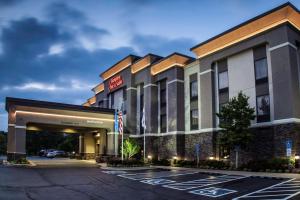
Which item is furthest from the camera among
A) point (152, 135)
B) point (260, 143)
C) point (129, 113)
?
point (129, 113)

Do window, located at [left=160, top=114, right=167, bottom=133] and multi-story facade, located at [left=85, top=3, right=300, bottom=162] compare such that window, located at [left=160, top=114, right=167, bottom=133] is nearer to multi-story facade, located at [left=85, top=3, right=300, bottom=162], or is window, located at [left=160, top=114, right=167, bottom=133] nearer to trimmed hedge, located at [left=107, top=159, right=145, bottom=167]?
multi-story facade, located at [left=85, top=3, right=300, bottom=162]

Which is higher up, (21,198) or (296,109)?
(296,109)

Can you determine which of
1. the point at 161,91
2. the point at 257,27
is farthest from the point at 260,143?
the point at 161,91

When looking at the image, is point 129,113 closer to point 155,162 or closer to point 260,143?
point 155,162

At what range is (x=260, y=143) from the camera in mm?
31578

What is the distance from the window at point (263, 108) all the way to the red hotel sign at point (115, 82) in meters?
26.1

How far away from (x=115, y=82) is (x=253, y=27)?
2761 centimetres

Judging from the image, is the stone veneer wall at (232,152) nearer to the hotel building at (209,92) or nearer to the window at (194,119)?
the hotel building at (209,92)

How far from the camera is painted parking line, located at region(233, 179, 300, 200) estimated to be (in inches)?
615

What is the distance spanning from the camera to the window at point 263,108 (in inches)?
1240

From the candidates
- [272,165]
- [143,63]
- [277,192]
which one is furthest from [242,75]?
[277,192]

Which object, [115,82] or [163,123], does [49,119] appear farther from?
[115,82]

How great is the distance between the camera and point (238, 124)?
30.3m

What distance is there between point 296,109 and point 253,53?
24.6 feet
